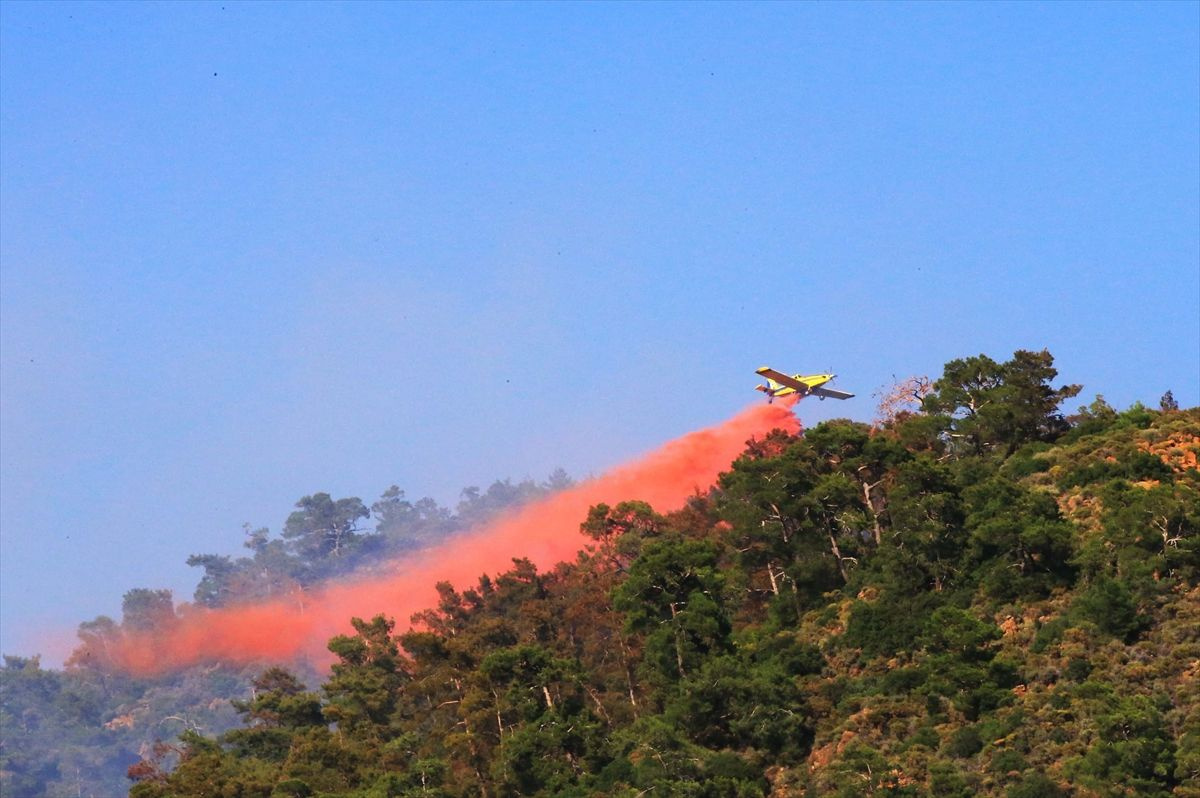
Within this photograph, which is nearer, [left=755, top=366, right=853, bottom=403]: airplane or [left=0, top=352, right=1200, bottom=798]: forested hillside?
[left=0, top=352, right=1200, bottom=798]: forested hillside

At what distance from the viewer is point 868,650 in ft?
287

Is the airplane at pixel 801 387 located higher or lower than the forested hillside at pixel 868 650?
higher

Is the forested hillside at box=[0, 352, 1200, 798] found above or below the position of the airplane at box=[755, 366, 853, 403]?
below

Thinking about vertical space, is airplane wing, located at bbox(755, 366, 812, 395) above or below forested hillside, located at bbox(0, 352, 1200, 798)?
above

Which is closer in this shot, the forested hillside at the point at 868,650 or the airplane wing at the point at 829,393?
the forested hillside at the point at 868,650

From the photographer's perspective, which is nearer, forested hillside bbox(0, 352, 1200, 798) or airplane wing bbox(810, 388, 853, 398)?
forested hillside bbox(0, 352, 1200, 798)

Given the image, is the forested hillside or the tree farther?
the tree

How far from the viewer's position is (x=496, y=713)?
8962cm

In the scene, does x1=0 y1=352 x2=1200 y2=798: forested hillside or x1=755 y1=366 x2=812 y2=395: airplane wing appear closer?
x1=0 y1=352 x2=1200 y2=798: forested hillside

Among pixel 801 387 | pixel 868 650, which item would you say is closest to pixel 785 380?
pixel 801 387

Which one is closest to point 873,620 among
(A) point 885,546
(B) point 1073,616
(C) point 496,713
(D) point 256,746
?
(A) point 885,546

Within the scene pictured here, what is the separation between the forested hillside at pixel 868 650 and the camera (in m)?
74.8

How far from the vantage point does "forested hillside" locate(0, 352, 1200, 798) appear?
2945 inches

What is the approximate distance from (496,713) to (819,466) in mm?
21889
